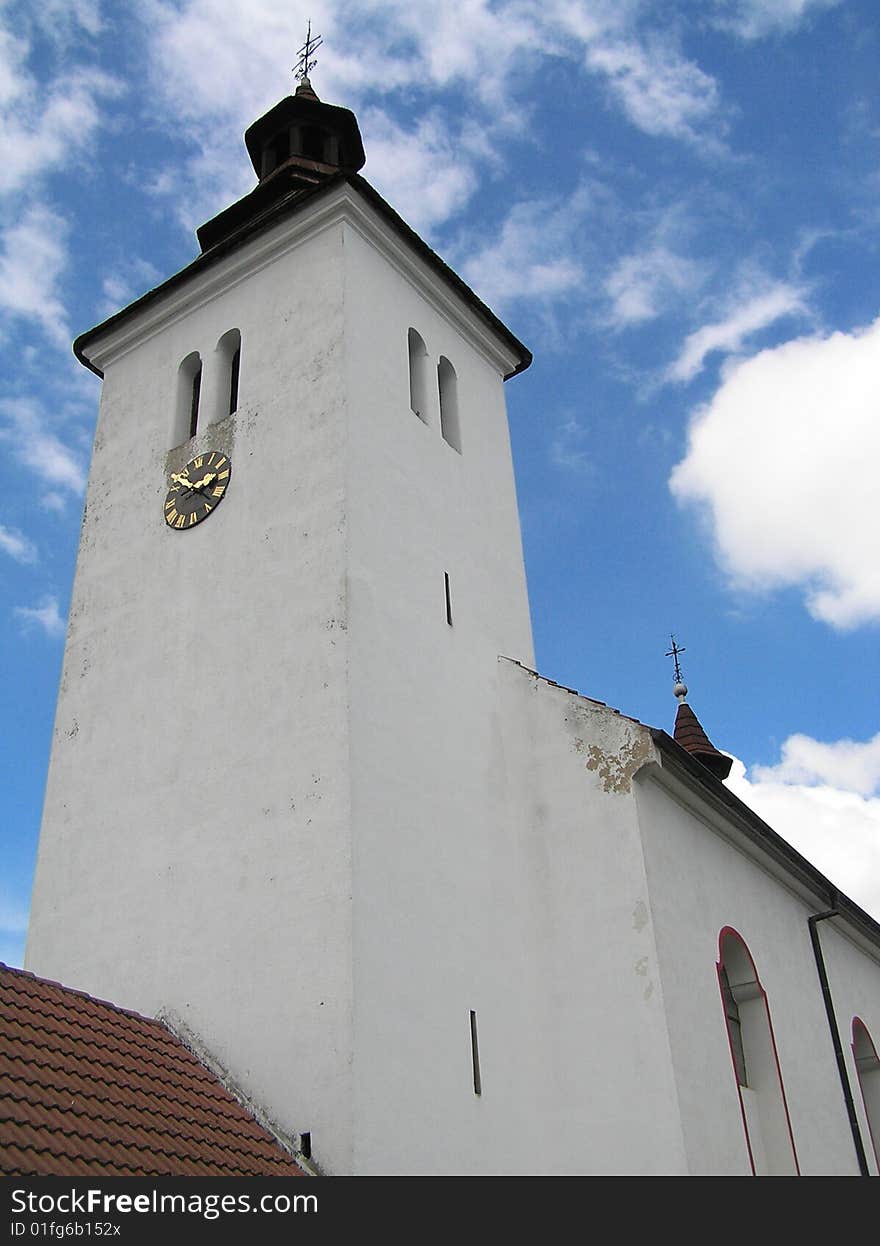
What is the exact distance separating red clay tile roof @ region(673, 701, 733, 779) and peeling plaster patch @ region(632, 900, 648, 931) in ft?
45.8

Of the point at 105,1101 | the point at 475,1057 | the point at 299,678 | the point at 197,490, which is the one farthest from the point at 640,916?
the point at 197,490

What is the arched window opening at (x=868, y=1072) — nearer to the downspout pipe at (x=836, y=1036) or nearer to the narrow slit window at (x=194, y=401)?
the downspout pipe at (x=836, y=1036)

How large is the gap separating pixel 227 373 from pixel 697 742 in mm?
13971

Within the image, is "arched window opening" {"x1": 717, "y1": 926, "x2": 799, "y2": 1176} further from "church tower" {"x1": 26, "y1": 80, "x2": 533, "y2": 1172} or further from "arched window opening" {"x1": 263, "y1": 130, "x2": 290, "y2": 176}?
"arched window opening" {"x1": 263, "y1": 130, "x2": 290, "y2": 176}

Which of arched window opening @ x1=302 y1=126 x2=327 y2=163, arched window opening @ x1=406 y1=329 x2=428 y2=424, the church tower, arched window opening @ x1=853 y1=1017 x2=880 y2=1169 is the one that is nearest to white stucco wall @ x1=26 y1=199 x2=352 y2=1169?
the church tower

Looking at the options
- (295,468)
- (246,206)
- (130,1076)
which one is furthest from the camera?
(246,206)

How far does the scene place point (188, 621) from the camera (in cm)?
1257

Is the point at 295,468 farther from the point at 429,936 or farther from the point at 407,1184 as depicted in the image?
the point at 407,1184

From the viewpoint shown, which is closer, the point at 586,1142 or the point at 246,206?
the point at 586,1142

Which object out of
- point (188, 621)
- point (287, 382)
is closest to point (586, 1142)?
point (188, 621)

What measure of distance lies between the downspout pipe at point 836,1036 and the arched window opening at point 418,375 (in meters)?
8.36

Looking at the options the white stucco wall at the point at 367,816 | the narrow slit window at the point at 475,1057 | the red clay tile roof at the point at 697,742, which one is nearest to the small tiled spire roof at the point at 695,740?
the red clay tile roof at the point at 697,742

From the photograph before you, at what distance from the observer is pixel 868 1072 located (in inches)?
653

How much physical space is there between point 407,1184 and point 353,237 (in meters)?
10.3
